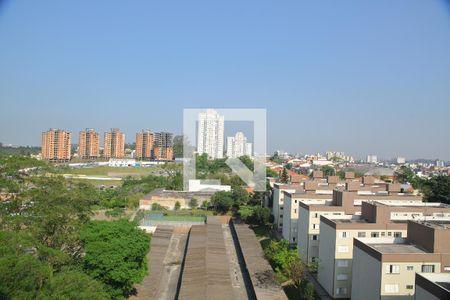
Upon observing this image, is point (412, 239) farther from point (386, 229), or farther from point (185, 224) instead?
point (185, 224)

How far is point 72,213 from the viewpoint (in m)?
7.51

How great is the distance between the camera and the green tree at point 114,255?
6691 mm

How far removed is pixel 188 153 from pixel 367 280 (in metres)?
21.9

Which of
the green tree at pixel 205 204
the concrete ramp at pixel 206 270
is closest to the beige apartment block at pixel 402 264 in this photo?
the concrete ramp at pixel 206 270

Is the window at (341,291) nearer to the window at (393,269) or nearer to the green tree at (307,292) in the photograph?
the green tree at (307,292)

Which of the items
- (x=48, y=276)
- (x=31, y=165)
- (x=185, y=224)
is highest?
(x=31, y=165)

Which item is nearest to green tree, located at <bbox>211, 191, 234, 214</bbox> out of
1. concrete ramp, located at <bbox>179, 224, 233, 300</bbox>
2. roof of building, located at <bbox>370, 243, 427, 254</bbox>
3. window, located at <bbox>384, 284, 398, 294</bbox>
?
concrete ramp, located at <bbox>179, 224, 233, 300</bbox>

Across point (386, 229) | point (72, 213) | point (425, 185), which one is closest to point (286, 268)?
point (386, 229)

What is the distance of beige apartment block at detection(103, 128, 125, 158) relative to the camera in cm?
3953

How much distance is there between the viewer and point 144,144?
132 ft

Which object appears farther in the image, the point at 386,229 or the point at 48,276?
the point at 386,229

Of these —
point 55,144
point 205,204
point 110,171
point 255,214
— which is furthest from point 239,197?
point 55,144

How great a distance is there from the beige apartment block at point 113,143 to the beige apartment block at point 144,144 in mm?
1706

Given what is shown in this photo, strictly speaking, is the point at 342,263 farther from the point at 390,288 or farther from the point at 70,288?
the point at 70,288
